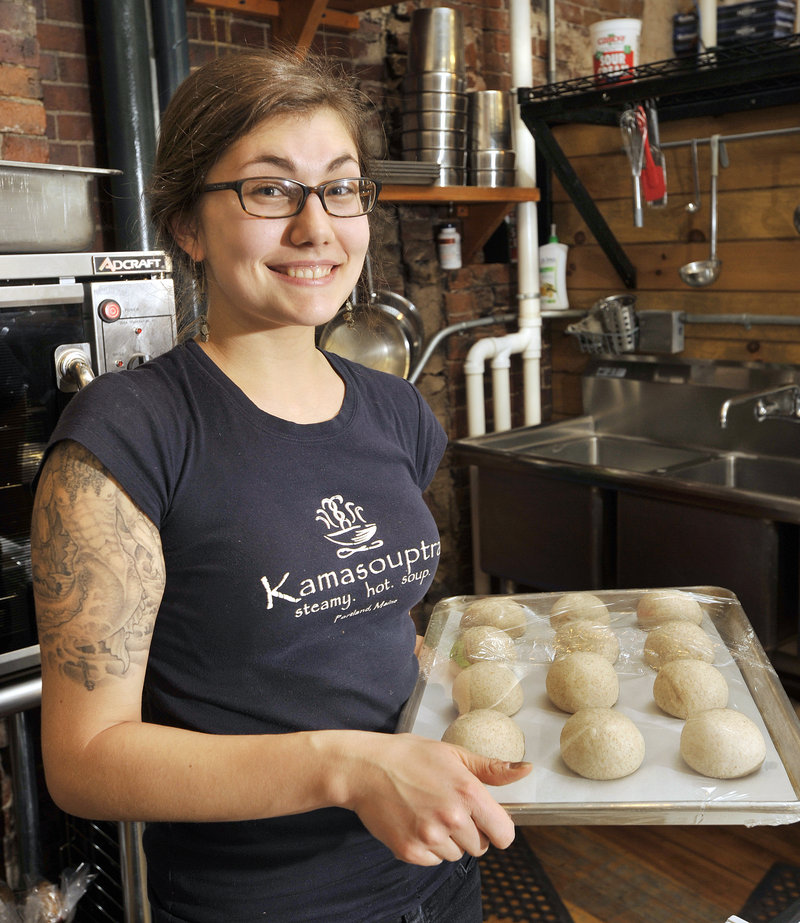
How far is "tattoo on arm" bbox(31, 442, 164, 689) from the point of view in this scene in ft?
2.53

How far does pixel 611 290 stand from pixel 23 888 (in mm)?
2307

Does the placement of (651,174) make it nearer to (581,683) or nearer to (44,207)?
(44,207)

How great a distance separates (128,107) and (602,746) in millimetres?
1702

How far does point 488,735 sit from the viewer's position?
3.04ft

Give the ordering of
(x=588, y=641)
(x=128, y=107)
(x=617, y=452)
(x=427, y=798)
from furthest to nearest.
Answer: (x=617, y=452) → (x=128, y=107) → (x=588, y=641) → (x=427, y=798)

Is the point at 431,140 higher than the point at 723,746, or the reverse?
the point at 431,140

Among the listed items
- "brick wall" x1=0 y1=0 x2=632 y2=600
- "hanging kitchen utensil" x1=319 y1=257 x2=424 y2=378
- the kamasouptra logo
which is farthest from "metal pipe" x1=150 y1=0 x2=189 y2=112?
the kamasouptra logo

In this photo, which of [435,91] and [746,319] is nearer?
[435,91]

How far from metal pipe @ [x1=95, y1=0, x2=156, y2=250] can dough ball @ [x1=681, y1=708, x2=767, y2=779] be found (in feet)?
4.91

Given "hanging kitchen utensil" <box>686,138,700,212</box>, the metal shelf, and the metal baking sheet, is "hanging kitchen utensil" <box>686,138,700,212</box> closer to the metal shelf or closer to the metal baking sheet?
the metal shelf

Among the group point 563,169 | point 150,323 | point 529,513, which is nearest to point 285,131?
point 150,323

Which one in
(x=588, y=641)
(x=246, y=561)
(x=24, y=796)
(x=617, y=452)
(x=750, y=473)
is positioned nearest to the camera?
(x=246, y=561)

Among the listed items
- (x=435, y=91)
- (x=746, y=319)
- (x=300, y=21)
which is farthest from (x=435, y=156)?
(x=746, y=319)

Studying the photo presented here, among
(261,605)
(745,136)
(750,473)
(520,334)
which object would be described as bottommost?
(750,473)
